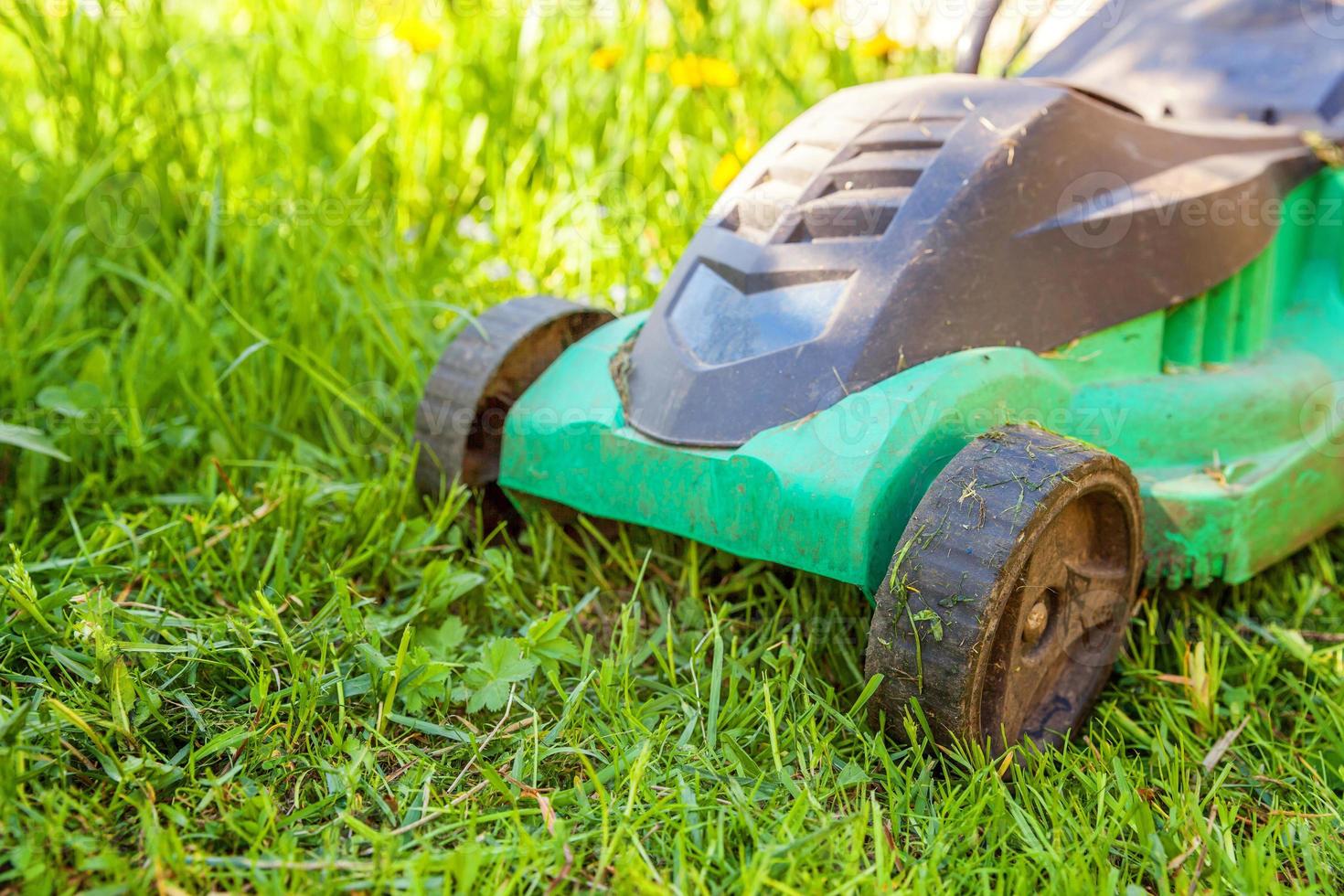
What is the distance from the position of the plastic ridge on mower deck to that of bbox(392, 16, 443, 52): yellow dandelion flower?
1121mm

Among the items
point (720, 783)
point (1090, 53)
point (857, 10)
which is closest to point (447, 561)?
point (720, 783)

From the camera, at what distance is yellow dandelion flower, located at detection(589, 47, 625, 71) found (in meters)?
2.40

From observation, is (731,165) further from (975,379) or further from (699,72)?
(975,379)

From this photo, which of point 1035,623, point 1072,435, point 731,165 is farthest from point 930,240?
point 731,165

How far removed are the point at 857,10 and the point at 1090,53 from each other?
2.47 feet

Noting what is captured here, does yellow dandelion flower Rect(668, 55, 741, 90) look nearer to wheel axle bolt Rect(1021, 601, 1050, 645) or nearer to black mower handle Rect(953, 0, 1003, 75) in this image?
black mower handle Rect(953, 0, 1003, 75)

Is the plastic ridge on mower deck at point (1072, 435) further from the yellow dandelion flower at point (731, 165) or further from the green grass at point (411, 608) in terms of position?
the yellow dandelion flower at point (731, 165)

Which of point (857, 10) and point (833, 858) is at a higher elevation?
point (857, 10)

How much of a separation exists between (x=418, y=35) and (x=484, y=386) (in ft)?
3.80

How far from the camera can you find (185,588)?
1.40m

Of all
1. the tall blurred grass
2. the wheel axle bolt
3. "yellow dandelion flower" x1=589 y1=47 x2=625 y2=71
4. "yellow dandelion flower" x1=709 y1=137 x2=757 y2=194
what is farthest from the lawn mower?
"yellow dandelion flower" x1=589 y1=47 x2=625 y2=71

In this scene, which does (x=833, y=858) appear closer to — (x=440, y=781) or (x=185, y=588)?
(x=440, y=781)

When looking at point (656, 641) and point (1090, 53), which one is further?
point (1090, 53)

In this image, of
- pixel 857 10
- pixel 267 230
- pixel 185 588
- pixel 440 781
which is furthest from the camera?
pixel 857 10
